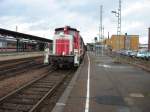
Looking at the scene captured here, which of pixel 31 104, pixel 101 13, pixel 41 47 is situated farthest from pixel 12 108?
pixel 101 13

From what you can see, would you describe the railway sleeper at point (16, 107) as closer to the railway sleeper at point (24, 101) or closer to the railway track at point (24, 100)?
the railway track at point (24, 100)

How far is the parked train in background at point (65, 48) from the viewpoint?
28.1 meters

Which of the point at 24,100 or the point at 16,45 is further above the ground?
the point at 16,45

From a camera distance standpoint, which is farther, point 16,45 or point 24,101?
point 16,45

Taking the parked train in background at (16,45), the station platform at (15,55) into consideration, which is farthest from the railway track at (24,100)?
the station platform at (15,55)

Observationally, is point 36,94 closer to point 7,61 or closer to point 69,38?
point 69,38

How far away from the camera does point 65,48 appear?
2873 cm

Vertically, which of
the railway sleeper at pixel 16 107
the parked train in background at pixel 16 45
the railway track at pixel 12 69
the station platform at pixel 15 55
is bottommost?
the railway sleeper at pixel 16 107

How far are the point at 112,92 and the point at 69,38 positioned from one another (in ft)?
49.6

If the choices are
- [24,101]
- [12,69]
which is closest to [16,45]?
[12,69]

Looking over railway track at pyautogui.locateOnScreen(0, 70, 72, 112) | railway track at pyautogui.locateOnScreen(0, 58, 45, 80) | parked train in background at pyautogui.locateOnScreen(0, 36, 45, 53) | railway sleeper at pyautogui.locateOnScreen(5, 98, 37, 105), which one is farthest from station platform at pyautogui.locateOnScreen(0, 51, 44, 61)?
railway sleeper at pyautogui.locateOnScreen(5, 98, 37, 105)

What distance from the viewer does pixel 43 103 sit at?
1250cm

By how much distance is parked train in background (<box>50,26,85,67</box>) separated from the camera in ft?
92.3

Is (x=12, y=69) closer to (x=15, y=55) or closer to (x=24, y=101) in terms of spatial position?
(x=15, y=55)
